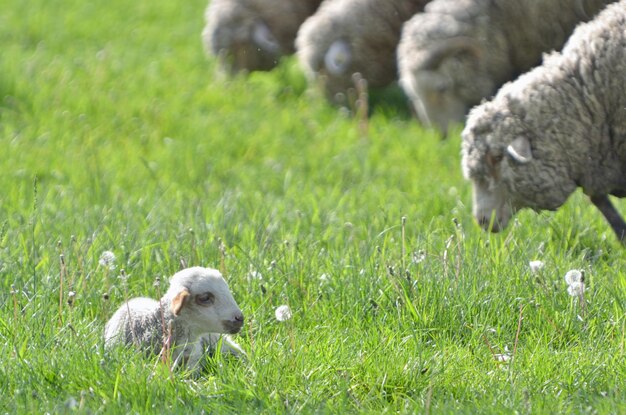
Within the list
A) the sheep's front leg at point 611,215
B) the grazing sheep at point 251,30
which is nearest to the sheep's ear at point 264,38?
the grazing sheep at point 251,30

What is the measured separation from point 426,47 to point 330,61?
1433 millimetres

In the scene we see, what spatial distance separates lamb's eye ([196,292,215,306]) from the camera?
3795 mm

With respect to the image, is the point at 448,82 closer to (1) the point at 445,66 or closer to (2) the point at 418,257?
(1) the point at 445,66

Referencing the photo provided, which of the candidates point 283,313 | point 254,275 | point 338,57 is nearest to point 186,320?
point 283,313

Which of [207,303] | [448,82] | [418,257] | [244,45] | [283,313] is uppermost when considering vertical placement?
[207,303]

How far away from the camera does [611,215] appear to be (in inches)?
229

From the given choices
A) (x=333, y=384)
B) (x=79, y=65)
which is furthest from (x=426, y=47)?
(x=333, y=384)

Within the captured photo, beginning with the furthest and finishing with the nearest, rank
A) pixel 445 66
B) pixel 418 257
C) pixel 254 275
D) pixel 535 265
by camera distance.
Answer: pixel 445 66 < pixel 418 257 < pixel 254 275 < pixel 535 265

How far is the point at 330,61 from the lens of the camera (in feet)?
30.2

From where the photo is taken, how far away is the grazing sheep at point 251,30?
33.2ft

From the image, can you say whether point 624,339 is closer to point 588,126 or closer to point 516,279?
point 516,279

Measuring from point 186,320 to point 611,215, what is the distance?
2762mm

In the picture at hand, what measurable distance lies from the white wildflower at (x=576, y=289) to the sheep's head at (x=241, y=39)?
6222 mm

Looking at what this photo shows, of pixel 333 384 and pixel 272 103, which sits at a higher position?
pixel 333 384
